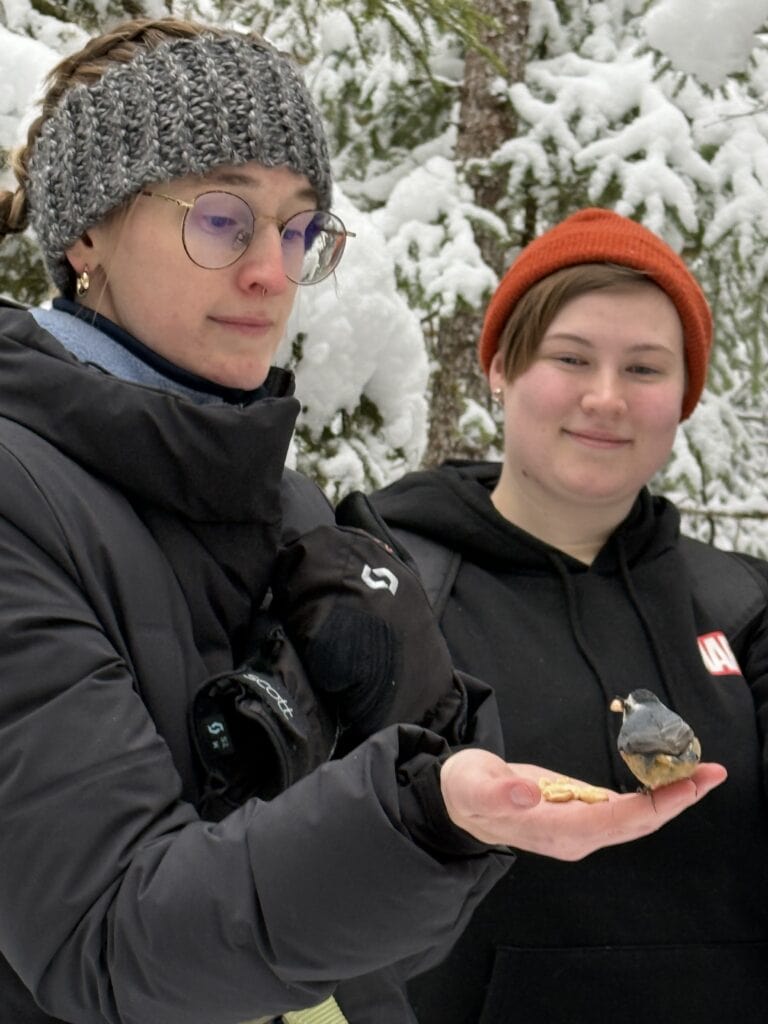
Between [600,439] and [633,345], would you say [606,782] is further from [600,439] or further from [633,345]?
[633,345]

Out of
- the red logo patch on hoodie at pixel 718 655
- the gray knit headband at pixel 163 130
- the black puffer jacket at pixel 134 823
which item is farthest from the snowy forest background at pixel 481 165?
the black puffer jacket at pixel 134 823

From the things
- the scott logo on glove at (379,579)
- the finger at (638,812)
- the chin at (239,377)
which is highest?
the chin at (239,377)

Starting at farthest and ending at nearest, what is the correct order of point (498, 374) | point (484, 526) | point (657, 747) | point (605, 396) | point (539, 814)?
point (498, 374) < point (484, 526) < point (605, 396) < point (657, 747) < point (539, 814)

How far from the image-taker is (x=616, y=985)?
8.74ft

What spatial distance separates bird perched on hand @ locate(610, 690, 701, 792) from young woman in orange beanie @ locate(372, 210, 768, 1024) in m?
1.22

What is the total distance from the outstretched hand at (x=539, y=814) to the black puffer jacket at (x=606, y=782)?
1.44 meters

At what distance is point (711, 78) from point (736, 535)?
10.3 feet

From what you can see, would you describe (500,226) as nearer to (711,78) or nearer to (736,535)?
(711,78)

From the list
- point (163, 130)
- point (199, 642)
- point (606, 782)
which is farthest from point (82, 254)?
point (606, 782)

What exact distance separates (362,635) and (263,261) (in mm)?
567

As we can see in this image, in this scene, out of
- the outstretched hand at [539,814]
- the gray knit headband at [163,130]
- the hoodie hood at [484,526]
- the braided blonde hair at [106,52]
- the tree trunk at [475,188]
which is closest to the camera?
the outstretched hand at [539,814]

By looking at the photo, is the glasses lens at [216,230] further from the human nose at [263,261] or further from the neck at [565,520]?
the neck at [565,520]

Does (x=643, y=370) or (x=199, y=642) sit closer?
(x=199, y=642)

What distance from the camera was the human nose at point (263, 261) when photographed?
176 cm
